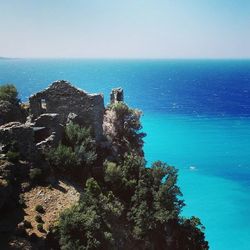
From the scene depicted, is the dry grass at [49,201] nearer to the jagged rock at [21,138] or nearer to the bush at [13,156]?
the bush at [13,156]

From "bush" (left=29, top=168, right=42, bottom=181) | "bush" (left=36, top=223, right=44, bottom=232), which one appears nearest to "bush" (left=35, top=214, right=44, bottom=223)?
"bush" (left=36, top=223, right=44, bottom=232)

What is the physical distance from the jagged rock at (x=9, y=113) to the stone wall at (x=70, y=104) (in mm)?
1403

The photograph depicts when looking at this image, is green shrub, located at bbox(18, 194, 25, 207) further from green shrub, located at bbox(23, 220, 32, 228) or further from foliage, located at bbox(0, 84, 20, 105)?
foliage, located at bbox(0, 84, 20, 105)

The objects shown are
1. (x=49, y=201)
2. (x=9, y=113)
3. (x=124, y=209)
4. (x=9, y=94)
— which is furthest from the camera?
(x=9, y=94)

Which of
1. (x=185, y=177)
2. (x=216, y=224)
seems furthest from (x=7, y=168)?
(x=185, y=177)

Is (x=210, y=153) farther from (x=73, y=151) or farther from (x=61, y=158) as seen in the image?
(x=61, y=158)

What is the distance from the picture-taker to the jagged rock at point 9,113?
33.9 m

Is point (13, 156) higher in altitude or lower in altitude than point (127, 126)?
higher

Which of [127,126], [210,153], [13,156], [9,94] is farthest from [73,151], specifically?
[210,153]

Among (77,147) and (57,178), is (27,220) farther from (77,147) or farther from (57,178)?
(77,147)

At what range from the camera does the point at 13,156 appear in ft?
86.6

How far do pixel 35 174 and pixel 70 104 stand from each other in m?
10.9

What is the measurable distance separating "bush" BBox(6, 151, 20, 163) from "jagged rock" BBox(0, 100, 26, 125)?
765cm

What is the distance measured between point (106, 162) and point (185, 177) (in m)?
35.7
